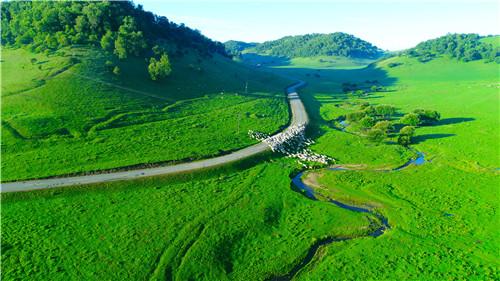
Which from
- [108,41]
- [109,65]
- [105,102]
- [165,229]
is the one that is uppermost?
[108,41]

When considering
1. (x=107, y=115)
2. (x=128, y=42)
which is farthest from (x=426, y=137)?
(x=128, y=42)

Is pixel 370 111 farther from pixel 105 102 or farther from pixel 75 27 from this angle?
pixel 75 27

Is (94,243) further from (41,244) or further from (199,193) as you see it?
(199,193)

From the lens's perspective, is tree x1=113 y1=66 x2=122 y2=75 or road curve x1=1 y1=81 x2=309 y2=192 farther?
tree x1=113 y1=66 x2=122 y2=75

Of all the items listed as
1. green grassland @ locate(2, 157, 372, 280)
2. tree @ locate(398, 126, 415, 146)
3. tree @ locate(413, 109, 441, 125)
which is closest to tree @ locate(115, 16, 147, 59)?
green grassland @ locate(2, 157, 372, 280)

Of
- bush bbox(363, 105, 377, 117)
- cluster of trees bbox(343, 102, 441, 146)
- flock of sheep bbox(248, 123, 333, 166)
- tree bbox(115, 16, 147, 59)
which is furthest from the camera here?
tree bbox(115, 16, 147, 59)

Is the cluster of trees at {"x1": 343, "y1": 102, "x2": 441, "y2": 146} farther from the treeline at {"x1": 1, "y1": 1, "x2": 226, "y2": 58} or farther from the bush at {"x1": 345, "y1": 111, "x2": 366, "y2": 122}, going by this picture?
the treeline at {"x1": 1, "y1": 1, "x2": 226, "y2": 58}

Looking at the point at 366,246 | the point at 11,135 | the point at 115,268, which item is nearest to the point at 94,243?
the point at 115,268
